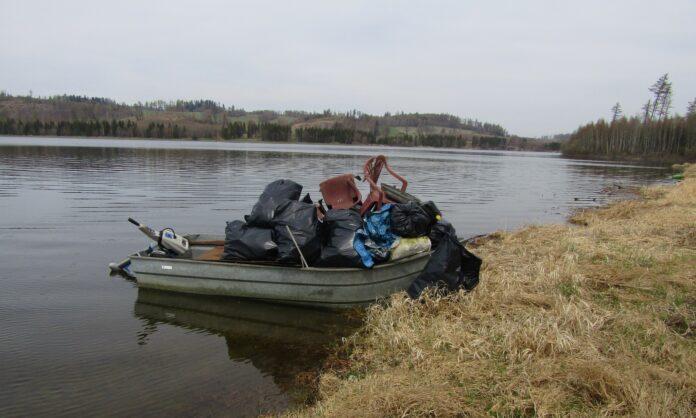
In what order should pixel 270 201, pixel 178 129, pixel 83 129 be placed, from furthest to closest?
pixel 178 129
pixel 83 129
pixel 270 201

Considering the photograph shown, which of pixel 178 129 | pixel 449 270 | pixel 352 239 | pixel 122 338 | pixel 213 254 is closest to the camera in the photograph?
pixel 122 338

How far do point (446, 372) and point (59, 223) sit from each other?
1260cm

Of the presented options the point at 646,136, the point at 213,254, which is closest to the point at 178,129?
the point at 646,136

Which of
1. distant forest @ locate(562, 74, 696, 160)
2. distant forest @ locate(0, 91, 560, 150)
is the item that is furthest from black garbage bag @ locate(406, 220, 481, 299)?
distant forest @ locate(0, 91, 560, 150)

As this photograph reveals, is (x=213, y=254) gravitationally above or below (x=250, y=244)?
below

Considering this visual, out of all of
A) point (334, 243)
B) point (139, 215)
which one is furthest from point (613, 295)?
point (139, 215)

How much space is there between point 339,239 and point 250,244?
1.41m

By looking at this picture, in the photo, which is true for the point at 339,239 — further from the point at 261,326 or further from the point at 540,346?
the point at 540,346

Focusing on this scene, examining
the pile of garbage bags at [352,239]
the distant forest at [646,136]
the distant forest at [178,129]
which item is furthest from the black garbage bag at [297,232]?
the distant forest at [178,129]

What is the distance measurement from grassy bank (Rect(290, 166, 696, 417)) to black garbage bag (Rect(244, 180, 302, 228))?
2.19 metres

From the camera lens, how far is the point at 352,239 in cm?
668

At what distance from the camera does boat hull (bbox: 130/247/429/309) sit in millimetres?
6625

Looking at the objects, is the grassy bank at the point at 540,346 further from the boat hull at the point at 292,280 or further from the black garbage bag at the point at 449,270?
the boat hull at the point at 292,280

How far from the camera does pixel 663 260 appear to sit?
7.35m
